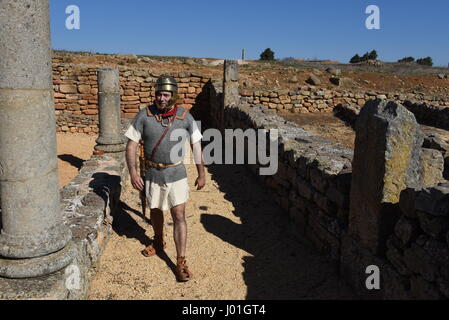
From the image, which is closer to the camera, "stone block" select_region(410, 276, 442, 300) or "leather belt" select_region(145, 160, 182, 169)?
"stone block" select_region(410, 276, 442, 300)

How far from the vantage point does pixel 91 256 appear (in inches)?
149

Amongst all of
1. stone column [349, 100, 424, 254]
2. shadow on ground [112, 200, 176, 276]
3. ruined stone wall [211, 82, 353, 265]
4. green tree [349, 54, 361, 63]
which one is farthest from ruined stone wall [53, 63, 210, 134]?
green tree [349, 54, 361, 63]

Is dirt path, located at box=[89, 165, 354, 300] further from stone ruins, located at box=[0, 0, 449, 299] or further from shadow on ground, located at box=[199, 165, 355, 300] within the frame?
stone ruins, located at box=[0, 0, 449, 299]

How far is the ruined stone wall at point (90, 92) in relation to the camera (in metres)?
12.3

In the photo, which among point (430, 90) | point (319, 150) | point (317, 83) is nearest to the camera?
point (319, 150)

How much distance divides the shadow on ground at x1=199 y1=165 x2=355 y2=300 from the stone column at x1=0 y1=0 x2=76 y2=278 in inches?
72.8

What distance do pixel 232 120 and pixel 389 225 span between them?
6227mm

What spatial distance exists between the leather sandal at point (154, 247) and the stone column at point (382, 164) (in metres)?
2.13

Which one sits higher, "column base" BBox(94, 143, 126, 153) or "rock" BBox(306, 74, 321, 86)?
"rock" BBox(306, 74, 321, 86)

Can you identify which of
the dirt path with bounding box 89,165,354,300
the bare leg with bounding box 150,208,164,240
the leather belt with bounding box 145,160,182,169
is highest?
the leather belt with bounding box 145,160,182,169

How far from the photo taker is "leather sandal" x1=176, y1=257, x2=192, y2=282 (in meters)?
3.84

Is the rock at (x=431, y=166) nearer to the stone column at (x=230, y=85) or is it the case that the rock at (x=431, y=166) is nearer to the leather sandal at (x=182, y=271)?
the leather sandal at (x=182, y=271)

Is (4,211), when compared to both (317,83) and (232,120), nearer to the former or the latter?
(232,120)
